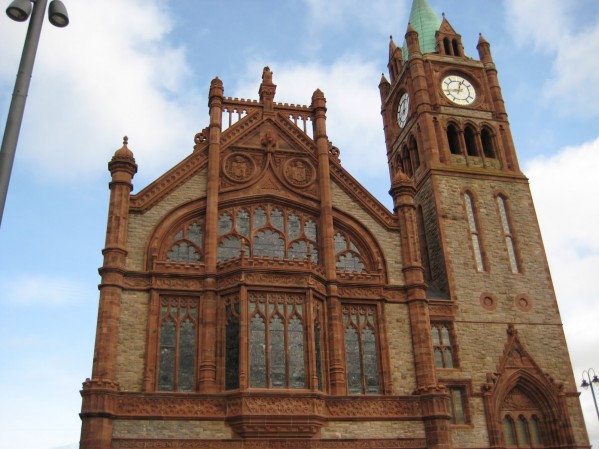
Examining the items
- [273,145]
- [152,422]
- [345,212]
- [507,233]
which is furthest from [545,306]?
[152,422]

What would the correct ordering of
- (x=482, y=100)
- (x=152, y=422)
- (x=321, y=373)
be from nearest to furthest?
1. (x=152, y=422)
2. (x=321, y=373)
3. (x=482, y=100)

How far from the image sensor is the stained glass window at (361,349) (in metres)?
27.2

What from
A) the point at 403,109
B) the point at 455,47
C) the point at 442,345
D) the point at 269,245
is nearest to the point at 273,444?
the point at 269,245

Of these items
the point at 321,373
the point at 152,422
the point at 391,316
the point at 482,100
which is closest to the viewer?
the point at 152,422

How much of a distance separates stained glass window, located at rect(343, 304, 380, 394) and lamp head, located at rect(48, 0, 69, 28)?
19415 millimetres

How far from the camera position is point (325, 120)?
33531 millimetres

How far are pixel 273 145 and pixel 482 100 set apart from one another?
15954 mm

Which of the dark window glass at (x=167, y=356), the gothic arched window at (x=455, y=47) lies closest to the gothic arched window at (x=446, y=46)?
the gothic arched window at (x=455, y=47)

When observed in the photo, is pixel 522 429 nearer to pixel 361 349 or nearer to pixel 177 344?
pixel 361 349

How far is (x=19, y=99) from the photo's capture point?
33.7 ft

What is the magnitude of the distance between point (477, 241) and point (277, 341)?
14.0 meters

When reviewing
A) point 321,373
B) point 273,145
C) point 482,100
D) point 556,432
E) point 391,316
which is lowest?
point 556,432

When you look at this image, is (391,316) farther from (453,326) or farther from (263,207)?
(263,207)

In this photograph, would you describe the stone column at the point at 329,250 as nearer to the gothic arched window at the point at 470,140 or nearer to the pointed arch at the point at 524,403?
the pointed arch at the point at 524,403
